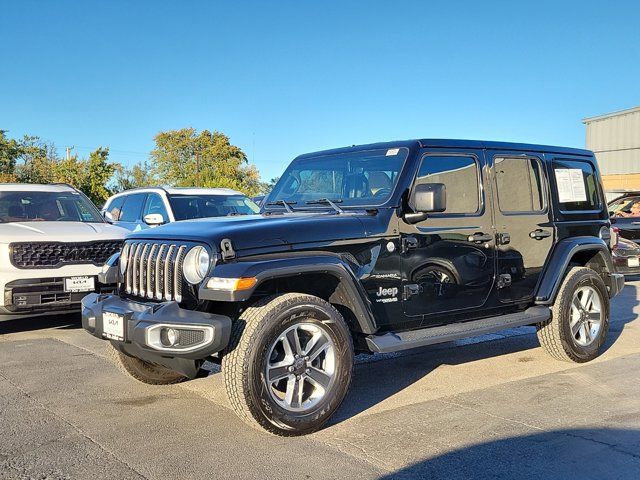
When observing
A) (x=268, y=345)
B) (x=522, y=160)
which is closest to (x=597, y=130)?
(x=522, y=160)

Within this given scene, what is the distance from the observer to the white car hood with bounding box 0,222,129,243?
7133mm

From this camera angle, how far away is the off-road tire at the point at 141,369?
5.12 meters

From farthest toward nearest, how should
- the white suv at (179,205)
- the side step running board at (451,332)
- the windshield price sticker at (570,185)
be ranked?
the white suv at (179,205) → the windshield price sticker at (570,185) → the side step running board at (451,332)

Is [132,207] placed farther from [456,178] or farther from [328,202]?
[456,178]

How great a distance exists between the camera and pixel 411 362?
20.5 ft

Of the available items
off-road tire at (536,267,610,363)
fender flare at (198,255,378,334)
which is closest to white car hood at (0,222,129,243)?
fender flare at (198,255,378,334)

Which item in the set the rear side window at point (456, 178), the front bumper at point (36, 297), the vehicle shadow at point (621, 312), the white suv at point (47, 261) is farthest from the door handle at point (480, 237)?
the front bumper at point (36, 297)

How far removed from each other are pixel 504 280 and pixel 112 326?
323 cm

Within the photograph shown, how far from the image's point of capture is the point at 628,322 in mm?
8477

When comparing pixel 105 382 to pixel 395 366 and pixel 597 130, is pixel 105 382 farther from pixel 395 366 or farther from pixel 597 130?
pixel 597 130

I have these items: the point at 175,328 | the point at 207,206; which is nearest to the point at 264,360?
the point at 175,328

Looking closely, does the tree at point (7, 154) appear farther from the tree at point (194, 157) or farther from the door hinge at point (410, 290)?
the door hinge at point (410, 290)

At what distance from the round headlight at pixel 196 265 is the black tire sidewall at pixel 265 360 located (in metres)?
0.53

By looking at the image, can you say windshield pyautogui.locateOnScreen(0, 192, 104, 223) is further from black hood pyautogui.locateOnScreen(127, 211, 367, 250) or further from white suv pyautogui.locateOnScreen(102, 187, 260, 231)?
black hood pyautogui.locateOnScreen(127, 211, 367, 250)
